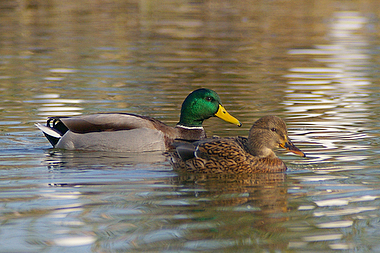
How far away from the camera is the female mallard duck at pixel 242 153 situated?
7324 millimetres

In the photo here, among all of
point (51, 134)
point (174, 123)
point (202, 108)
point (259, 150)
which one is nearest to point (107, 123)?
point (51, 134)

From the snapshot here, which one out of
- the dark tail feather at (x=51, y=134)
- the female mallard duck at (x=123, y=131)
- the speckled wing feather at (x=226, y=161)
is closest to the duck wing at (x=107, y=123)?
the female mallard duck at (x=123, y=131)

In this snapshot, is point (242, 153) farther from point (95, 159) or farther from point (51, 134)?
point (51, 134)

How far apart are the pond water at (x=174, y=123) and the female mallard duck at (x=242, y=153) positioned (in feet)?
0.49

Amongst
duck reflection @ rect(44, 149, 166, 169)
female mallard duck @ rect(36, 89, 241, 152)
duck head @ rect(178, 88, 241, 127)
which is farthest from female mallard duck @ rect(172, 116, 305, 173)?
duck head @ rect(178, 88, 241, 127)

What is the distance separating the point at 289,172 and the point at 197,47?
14.0m

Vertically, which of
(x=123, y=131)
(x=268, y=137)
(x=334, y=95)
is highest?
(x=268, y=137)

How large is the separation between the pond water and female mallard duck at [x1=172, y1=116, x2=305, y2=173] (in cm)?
15

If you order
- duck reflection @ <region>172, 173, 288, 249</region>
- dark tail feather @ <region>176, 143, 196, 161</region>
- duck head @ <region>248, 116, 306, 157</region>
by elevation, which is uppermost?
duck head @ <region>248, 116, 306, 157</region>

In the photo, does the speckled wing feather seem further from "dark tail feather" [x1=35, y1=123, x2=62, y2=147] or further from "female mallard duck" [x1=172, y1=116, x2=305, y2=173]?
"dark tail feather" [x1=35, y1=123, x2=62, y2=147]

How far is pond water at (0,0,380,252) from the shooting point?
5.32m

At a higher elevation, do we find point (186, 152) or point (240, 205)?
point (186, 152)

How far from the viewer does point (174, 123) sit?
410 inches

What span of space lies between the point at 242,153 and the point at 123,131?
209 centimetres
